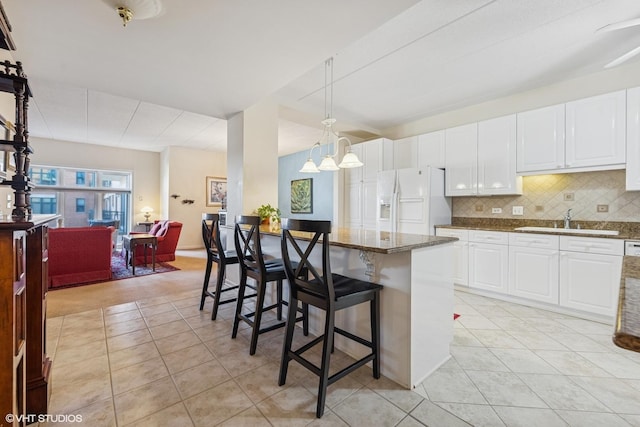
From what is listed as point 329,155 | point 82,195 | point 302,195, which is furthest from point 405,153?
point 82,195

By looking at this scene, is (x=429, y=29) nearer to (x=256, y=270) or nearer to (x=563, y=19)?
(x=563, y=19)

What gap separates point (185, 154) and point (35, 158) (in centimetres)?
304

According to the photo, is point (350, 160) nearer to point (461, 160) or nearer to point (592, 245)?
point (461, 160)

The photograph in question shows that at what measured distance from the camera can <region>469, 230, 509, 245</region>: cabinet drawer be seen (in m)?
3.29

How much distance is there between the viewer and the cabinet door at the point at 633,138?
267cm

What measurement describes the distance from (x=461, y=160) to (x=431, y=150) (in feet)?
1.61

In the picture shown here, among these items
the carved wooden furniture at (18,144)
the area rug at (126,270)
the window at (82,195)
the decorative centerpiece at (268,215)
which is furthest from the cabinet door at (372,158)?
the window at (82,195)

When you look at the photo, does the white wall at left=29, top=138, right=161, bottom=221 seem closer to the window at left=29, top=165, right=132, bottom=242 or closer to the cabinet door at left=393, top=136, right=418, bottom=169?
the window at left=29, top=165, right=132, bottom=242

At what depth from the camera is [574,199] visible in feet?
10.8

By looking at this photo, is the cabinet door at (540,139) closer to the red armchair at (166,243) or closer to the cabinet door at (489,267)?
the cabinet door at (489,267)

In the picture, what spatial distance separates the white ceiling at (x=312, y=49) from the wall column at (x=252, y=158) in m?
0.23

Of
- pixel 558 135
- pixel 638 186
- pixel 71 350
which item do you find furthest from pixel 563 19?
pixel 71 350

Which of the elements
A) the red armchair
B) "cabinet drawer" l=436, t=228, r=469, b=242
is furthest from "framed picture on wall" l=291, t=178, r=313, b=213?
"cabinet drawer" l=436, t=228, r=469, b=242

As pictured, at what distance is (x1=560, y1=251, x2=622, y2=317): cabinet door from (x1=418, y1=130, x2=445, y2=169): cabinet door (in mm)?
1901
